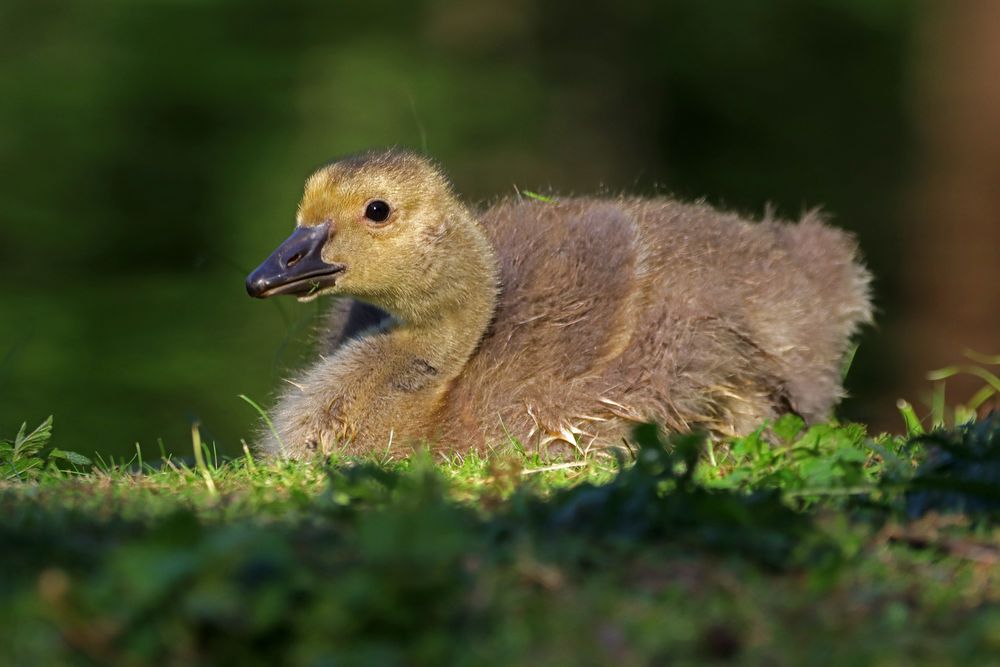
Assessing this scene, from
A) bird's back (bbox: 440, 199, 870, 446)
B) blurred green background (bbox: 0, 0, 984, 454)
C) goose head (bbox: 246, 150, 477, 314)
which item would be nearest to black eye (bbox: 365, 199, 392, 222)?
goose head (bbox: 246, 150, 477, 314)

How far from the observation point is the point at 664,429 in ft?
19.0

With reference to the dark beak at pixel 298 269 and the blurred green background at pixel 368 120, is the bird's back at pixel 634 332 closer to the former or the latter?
the dark beak at pixel 298 269

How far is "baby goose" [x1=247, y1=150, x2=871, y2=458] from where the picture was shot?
5820 mm

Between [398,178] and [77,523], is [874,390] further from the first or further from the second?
[77,523]

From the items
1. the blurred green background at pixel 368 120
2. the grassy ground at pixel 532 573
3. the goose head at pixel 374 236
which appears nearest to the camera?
the grassy ground at pixel 532 573

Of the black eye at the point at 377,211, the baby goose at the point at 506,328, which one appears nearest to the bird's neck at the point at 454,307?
the baby goose at the point at 506,328

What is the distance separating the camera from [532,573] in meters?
2.87

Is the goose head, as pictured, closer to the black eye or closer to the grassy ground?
the black eye

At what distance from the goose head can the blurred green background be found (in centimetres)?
671

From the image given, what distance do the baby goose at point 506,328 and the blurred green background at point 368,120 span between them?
22.0 feet

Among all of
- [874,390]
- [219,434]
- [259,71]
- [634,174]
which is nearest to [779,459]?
[219,434]

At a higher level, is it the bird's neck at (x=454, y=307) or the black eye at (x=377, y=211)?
the black eye at (x=377, y=211)

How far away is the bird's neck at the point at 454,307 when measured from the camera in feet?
19.6

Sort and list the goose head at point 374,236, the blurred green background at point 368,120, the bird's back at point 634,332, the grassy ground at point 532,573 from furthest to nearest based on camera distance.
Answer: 1. the blurred green background at point 368,120
2. the goose head at point 374,236
3. the bird's back at point 634,332
4. the grassy ground at point 532,573
